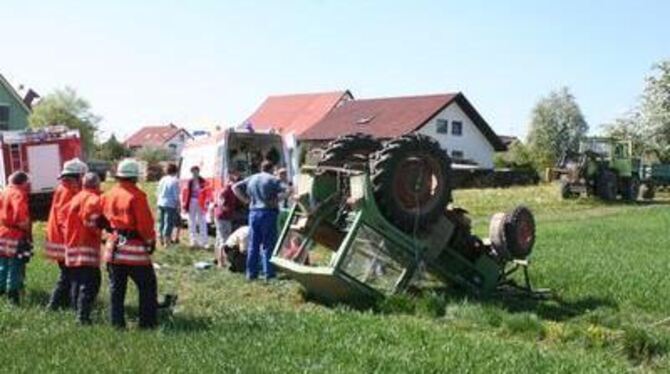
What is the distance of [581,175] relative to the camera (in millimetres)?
39312

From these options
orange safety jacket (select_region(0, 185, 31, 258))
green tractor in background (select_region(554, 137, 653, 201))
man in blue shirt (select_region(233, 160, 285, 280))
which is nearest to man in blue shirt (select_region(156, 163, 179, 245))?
→ man in blue shirt (select_region(233, 160, 285, 280))

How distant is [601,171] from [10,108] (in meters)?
42.1

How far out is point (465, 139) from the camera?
63406mm

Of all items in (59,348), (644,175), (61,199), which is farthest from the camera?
(644,175)

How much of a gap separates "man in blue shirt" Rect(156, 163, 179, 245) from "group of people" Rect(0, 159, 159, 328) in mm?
7868

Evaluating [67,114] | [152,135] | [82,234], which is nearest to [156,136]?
[152,135]

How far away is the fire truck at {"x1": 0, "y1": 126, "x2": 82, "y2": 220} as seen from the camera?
31031 millimetres

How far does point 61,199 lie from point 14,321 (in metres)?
1.82

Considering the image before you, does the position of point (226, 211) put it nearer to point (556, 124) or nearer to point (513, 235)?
point (513, 235)

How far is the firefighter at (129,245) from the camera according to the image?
10.0m

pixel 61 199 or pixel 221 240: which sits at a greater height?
pixel 61 199

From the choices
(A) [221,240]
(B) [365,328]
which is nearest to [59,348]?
(B) [365,328]

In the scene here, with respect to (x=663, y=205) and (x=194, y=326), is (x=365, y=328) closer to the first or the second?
(x=194, y=326)

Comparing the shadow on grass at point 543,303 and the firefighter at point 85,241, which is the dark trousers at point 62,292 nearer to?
the firefighter at point 85,241
